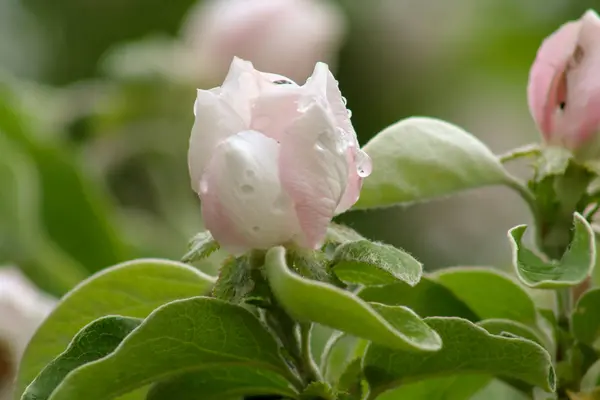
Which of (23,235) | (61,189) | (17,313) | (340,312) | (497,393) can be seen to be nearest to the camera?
(340,312)

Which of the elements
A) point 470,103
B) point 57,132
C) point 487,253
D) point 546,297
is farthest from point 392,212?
point 546,297

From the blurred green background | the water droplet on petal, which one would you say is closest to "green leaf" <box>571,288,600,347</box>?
the water droplet on petal

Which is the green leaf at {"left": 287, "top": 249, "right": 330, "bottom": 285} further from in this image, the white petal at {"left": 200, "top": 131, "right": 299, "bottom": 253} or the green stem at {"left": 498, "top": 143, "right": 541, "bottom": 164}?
the green stem at {"left": 498, "top": 143, "right": 541, "bottom": 164}

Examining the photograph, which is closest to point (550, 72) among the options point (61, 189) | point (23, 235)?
point (23, 235)

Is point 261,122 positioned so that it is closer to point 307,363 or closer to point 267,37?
point 307,363

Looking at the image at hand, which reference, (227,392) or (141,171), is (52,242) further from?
(227,392)

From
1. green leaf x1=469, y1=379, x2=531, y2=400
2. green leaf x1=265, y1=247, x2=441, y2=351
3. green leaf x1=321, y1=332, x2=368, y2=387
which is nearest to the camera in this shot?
green leaf x1=265, y1=247, x2=441, y2=351
